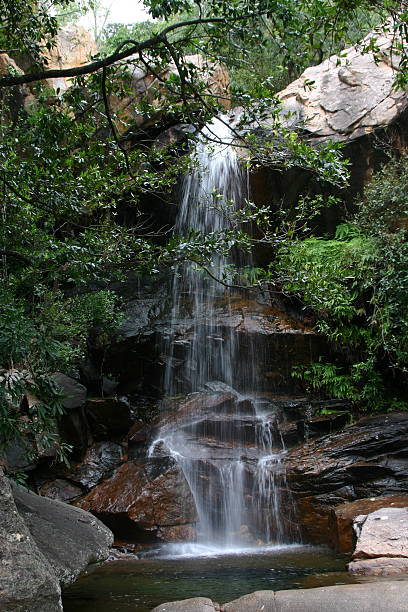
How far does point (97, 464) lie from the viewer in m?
10.5

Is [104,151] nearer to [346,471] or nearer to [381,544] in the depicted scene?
[381,544]

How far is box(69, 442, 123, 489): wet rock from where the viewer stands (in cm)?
1007

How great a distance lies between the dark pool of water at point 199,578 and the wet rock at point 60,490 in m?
2.09

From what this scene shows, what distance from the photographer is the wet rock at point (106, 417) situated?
36.4 ft

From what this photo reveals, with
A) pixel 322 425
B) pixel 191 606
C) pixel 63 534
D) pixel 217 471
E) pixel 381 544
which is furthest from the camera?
pixel 322 425

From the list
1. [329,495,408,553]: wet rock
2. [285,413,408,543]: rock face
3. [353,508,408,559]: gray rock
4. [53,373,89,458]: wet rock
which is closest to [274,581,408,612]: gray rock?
[353,508,408,559]: gray rock

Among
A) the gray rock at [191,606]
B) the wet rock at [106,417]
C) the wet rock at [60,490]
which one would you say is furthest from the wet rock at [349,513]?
the wet rock at [106,417]

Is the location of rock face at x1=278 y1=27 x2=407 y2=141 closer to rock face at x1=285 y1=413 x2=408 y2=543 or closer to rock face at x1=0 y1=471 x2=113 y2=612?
rock face at x1=285 y1=413 x2=408 y2=543

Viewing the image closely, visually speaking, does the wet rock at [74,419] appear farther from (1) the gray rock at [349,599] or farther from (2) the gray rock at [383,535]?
(1) the gray rock at [349,599]

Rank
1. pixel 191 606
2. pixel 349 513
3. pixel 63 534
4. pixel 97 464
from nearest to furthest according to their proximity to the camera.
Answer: pixel 191 606, pixel 63 534, pixel 349 513, pixel 97 464

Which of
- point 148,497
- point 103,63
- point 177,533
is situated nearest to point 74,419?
point 148,497

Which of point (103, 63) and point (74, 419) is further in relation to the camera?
point (74, 419)

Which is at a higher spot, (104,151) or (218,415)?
(104,151)

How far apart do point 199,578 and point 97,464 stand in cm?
435
